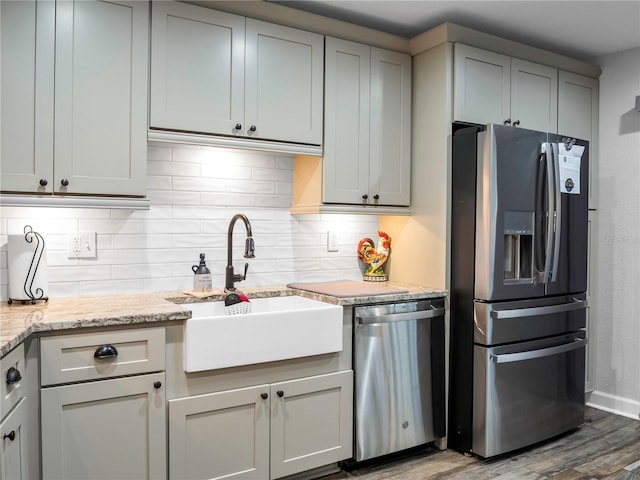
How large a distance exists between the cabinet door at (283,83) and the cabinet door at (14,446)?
1.54 meters

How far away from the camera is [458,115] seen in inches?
117

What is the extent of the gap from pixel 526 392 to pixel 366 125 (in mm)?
1696

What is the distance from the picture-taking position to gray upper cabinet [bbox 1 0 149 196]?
7.00ft

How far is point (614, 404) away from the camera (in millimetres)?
3621

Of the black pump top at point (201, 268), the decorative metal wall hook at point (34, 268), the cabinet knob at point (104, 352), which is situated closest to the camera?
the cabinet knob at point (104, 352)

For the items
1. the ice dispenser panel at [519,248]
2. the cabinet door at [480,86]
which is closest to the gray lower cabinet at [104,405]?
the ice dispenser panel at [519,248]

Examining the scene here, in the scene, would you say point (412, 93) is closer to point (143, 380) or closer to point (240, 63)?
point (240, 63)

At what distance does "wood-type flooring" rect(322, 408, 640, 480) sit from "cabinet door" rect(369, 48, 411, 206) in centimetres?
140

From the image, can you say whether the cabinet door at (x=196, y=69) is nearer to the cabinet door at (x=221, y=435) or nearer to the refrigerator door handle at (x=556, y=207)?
the cabinet door at (x=221, y=435)

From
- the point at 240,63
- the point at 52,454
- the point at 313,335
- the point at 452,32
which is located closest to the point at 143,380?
the point at 52,454

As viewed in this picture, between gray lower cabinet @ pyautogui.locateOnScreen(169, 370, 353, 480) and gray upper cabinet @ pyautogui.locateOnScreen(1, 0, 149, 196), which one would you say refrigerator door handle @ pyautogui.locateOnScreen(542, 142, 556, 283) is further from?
gray upper cabinet @ pyautogui.locateOnScreen(1, 0, 149, 196)

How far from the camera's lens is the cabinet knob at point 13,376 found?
1.65 m

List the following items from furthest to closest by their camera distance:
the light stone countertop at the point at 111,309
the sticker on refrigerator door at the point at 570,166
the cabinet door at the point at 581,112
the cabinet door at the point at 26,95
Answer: the cabinet door at the point at 581,112 → the sticker on refrigerator door at the point at 570,166 → the cabinet door at the point at 26,95 → the light stone countertop at the point at 111,309

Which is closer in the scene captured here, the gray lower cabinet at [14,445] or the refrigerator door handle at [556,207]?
the gray lower cabinet at [14,445]
